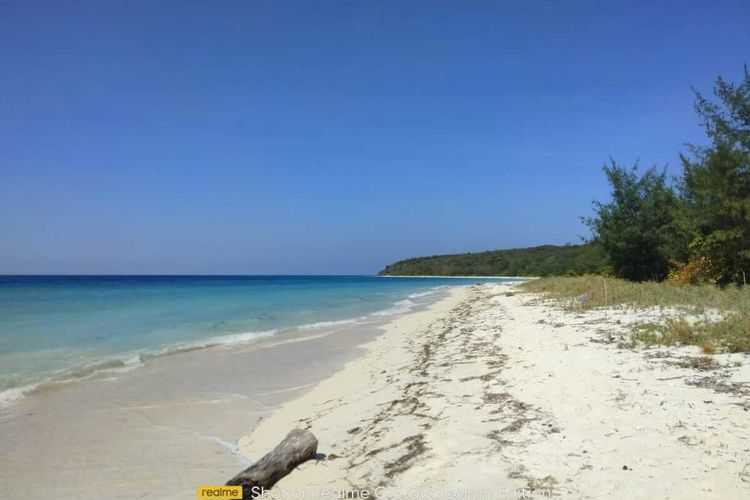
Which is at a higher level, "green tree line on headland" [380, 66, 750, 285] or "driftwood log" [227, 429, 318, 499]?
"green tree line on headland" [380, 66, 750, 285]

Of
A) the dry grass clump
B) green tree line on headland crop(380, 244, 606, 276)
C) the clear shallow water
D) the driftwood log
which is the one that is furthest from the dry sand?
green tree line on headland crop(380, 244, 606, 276)

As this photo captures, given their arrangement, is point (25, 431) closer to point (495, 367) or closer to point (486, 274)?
point (495, 367)

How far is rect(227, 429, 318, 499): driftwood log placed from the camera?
4.25 metres

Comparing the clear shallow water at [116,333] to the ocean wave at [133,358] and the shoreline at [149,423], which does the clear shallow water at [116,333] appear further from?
the shoreline at [149,423]

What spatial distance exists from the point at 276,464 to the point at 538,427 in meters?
2.71

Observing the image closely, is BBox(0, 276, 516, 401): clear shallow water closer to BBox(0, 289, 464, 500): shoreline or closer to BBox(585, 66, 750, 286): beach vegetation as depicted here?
BBox(0, 289, 464, 500): shoreline

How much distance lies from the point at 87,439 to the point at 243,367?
4663mm

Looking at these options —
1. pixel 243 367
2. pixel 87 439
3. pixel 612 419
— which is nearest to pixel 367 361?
pixel 243 367

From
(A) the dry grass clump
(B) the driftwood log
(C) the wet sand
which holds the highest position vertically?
(A) the dry grass clump

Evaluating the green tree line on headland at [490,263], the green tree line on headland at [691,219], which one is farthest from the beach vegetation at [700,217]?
the green tree line on headland at [490,263]

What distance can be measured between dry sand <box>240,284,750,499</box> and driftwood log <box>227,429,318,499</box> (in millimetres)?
135

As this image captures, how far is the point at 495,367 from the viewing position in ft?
25.3

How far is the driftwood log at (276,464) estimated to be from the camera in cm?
425

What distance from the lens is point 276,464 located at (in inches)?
177
